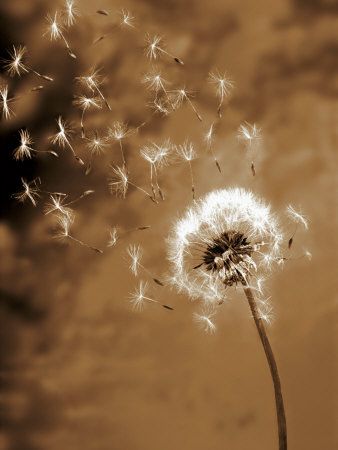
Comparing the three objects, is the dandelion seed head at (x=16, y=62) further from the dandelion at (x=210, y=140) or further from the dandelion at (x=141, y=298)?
the dandelion at (x=141, y=298)

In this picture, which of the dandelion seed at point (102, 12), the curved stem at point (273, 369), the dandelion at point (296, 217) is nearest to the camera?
Answer: the curved stem at point (273, 369)

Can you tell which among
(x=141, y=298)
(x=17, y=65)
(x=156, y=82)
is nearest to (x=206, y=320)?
(x=141, y=298)

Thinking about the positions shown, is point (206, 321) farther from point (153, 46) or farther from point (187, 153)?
point (153, 46)

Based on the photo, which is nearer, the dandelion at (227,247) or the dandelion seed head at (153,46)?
the dandelion at (227,247)

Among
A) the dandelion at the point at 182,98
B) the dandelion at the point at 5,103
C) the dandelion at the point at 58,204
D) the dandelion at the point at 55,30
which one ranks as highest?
the dandelion at the point at 55,30

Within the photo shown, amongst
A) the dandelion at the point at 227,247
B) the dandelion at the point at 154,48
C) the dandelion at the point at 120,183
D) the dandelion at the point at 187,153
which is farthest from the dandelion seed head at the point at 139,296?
the dandelion at the point at 154,48

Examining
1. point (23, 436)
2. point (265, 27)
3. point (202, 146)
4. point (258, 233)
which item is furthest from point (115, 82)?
point (23, 436)
